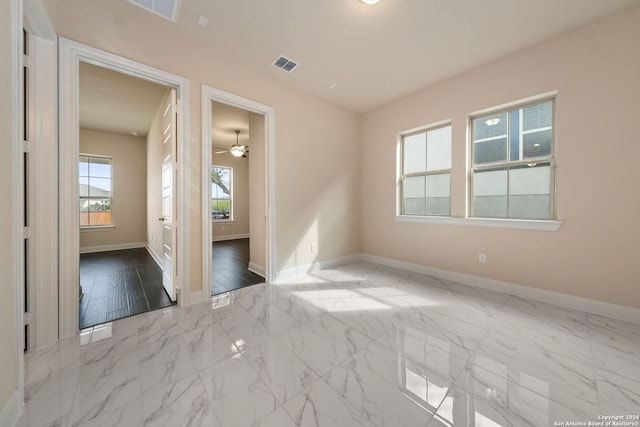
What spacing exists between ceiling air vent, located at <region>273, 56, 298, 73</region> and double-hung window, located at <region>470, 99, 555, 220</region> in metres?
2.62

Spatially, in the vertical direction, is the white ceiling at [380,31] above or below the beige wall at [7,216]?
above

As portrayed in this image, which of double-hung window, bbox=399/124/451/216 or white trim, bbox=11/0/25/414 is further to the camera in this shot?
double-hung window, bbox=399/124/451/216

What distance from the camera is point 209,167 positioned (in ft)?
9.41

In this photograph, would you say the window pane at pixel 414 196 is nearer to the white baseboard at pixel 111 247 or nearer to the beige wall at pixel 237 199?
the beige wall at pixel 237 199

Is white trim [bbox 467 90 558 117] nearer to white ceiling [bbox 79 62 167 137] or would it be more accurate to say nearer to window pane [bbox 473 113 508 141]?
window pane [bbox 473 113 508 141]

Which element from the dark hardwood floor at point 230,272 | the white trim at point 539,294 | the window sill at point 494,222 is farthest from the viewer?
the dark hardwood floor at point 230,272

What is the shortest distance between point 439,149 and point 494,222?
4.43 feet

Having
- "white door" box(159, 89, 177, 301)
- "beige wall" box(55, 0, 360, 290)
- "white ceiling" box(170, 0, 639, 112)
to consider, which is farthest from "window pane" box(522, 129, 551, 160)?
"white door" box(159, 89, 177, 301)

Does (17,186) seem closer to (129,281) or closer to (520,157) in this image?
(129,281)

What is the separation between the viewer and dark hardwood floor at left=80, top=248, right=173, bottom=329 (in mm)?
2539

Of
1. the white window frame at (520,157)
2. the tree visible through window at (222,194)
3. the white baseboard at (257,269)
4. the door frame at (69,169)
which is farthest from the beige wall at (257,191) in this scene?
the tree visible through window at (222,194)

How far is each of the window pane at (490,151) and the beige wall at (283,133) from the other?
6.63 ft

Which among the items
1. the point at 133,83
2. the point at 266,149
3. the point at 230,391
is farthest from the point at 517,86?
the point at 133,83

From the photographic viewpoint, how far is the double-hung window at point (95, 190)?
6.00 m
